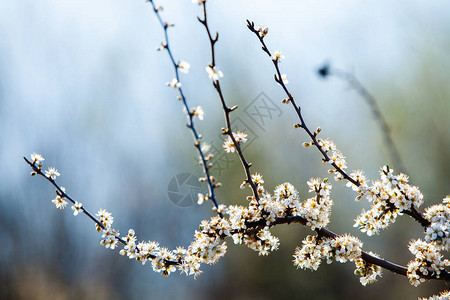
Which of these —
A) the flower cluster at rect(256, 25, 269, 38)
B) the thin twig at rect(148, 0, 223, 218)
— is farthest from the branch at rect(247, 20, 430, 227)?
the thin twig at rect(148, 0, 223, 218)

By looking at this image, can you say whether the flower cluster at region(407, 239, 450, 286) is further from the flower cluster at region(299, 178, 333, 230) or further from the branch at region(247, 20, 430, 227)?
the flower cluster at region(299, 178, 333, 230)

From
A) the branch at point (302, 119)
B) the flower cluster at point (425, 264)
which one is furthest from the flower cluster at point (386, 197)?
the flower cluster at point (425, 264)

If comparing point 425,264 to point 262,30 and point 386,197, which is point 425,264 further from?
point 262,30

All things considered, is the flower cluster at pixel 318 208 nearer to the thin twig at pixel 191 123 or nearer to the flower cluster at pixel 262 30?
the thin twig at pixel 191 123

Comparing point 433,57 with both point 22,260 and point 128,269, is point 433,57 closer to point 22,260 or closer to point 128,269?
point 128,269

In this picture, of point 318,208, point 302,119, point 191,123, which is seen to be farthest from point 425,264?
point 191,123
